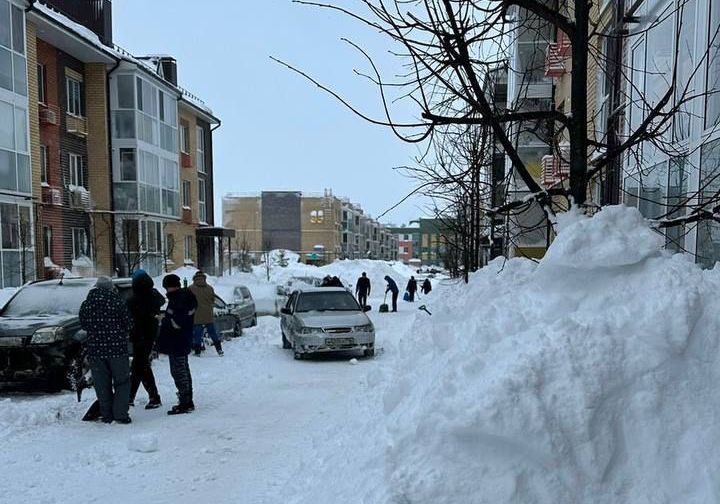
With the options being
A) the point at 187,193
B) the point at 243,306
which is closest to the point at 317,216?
the point at 187,193

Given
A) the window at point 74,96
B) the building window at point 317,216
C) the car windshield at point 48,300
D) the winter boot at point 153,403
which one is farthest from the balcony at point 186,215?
the building window at point 317,216

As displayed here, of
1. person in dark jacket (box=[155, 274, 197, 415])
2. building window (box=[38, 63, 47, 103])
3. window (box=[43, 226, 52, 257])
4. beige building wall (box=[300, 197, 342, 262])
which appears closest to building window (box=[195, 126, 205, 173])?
building window (box=[38, 63, 47, 103])

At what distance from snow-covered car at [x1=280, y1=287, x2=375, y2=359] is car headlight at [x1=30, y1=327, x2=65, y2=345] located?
4389 mm

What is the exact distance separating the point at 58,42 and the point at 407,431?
24198 millimetres

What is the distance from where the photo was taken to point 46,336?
23.5ft

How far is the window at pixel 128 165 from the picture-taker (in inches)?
981

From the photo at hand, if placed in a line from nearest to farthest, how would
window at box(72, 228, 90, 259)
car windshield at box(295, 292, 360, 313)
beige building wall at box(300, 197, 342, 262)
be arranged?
1. car windshield at box(295, 292, 360, 313)
2. window at box(72, 228, 90, 259)
3. beige building wall at box(300, 197, 342, 262)

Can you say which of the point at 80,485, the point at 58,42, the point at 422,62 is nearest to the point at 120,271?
the point at 58,42

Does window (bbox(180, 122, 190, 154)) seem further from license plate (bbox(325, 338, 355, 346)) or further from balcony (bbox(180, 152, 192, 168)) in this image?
license plate (bbox(325, 338, 355, 346))

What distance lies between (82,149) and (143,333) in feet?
68.0

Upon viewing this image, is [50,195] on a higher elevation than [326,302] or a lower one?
higher

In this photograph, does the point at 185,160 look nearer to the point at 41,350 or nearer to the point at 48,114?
the point at 48,114

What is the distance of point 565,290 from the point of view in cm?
337

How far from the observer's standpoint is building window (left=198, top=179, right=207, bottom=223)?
34.9 m
